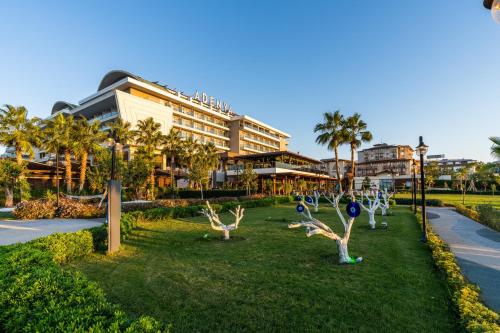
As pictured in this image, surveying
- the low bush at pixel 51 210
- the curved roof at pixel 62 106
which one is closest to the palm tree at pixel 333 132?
the low bush at pixel 51 210

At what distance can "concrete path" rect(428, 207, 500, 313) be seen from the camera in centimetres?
632

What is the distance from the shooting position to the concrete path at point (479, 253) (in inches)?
249

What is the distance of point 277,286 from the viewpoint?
6352mm

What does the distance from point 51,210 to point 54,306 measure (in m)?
20.5

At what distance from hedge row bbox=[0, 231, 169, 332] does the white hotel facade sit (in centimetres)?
3486

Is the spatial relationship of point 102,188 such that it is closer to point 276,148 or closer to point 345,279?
point 345,279

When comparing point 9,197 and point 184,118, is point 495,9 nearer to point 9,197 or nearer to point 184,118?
point 9,197

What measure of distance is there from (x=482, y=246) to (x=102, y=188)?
25880 mm

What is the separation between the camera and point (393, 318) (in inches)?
188

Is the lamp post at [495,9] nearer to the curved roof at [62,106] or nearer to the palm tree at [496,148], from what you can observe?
the palm tree at [496,148]

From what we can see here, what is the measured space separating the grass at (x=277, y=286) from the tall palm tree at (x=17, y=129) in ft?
85.7

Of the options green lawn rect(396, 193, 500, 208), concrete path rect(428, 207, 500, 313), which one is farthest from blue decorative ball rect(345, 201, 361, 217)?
green lawn rect(396, 193, 500, 208)

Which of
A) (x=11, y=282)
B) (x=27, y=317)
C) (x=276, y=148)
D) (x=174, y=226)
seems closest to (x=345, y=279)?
(x=27, y=317)

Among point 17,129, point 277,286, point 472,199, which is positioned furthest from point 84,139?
point 472,199
